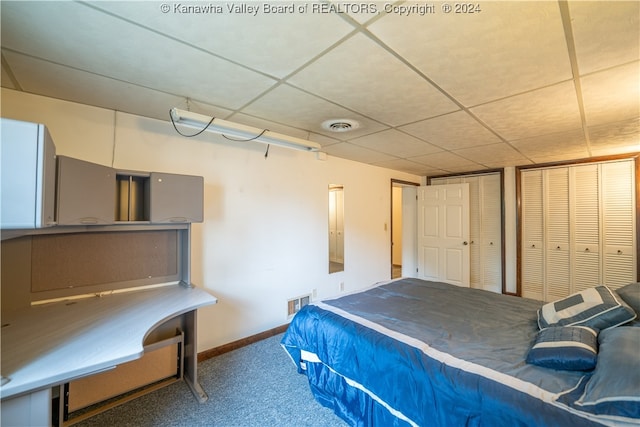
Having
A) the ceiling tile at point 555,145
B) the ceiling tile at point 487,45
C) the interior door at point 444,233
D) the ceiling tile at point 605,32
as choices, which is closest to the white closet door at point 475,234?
Result: the interior door at point 444,233

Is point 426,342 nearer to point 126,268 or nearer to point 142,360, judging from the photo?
point 142,360

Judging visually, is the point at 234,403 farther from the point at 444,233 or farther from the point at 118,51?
the point at 444,233

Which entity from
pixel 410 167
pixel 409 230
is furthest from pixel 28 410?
pixel 409 230

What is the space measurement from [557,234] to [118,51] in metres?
5.37

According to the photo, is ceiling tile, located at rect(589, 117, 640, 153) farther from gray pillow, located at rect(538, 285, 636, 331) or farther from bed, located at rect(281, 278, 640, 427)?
gray pillow, located at rect(538, 285, 636, 331)

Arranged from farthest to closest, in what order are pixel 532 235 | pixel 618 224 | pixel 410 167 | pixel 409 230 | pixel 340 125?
pixel 409 230, pixel 410 167, pixel 532 235, pixel 618 224, pixel 340 125

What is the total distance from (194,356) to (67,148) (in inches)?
72.8

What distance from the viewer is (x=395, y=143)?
299 centimetres

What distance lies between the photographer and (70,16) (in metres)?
1.12

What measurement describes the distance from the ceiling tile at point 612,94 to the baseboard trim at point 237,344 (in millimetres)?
3400

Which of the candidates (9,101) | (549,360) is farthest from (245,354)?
(9,101)

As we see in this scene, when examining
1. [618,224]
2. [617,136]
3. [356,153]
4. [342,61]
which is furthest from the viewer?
[356,153]

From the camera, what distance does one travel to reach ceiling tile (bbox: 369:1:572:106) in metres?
1.13

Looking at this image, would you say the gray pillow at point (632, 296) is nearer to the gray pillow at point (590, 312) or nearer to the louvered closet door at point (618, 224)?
the gray pillow at point (590, 312)
